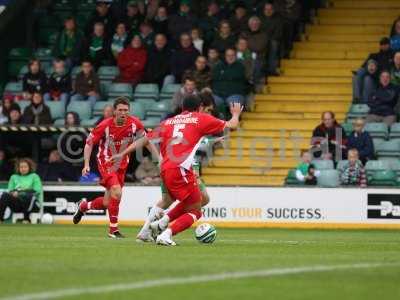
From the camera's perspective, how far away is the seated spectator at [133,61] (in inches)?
1080

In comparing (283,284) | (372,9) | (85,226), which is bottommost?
(85,226)

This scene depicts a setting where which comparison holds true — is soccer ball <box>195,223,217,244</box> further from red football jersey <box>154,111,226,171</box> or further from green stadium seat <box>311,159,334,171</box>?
green stadium seat <box>311,159,334,171</box>

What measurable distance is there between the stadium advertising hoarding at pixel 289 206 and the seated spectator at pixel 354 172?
203 mm

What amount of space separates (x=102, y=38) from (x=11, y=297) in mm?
19339

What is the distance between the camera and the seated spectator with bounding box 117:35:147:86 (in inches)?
1080

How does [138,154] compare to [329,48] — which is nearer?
[138,154]

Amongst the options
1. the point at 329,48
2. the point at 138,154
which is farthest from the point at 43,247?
the point at 329,48

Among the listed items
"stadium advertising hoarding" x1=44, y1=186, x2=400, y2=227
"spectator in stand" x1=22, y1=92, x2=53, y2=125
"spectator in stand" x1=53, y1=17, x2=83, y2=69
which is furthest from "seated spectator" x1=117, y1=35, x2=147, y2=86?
"stadium advertising hoarding" x1=44, y1=186, x2=400, y2=227

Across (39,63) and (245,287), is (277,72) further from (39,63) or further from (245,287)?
(245,287)

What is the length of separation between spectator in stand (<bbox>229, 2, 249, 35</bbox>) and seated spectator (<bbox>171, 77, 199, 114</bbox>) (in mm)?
2554

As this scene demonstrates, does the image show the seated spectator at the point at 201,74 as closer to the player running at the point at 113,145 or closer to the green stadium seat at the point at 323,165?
the green stadium seat at the point at 323,165

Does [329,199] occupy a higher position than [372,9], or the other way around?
[372,9]

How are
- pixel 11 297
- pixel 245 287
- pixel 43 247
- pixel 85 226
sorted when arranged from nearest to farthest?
pixel 11 297 < pixel 245 287 < pixel 43 247 < pixel 85 226

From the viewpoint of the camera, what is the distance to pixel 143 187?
24438mm
